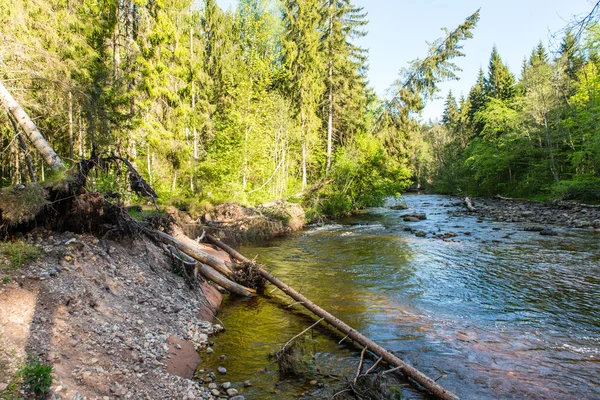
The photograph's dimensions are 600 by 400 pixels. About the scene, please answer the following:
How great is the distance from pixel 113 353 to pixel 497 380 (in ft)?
19.3

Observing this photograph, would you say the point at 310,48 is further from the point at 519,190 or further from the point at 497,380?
the point at 519,190

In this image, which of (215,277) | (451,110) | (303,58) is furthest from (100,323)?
(451,110)

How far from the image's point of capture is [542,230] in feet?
56.3

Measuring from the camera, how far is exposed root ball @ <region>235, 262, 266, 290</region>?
9.38 meters

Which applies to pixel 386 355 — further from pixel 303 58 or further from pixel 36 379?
pixel 303 58

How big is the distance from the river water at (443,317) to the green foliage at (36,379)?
8.30 ft

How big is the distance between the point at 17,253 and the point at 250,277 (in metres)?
5.32

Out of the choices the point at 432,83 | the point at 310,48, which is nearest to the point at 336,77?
the point at 310,48

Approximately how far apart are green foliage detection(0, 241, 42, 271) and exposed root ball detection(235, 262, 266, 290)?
16.0 ft

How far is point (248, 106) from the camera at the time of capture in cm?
2031

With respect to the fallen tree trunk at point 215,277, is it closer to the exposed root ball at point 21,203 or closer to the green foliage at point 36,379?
the exposed root ball at point 21,203

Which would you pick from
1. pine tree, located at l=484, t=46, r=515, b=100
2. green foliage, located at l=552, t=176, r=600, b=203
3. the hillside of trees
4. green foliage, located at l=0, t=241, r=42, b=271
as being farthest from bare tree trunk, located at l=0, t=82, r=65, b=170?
pine tree, located at l=484, t=46, r=515, b=100

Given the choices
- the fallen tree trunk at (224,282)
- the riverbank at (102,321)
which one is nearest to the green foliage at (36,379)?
the riverbank at (102,321)

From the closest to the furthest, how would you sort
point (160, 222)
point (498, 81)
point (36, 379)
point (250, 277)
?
point (36, 379) < point (250, 277) < point (160, 222) < point (498, 81)
